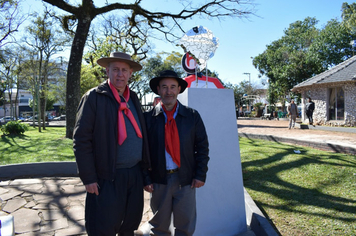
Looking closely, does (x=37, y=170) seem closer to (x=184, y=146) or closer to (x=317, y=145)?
(x=184, y=146)

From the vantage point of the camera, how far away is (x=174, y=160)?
2.39 m

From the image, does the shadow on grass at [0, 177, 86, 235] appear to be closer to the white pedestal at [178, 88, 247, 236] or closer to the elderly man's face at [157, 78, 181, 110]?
the white pedestal at [178, 88, 247, 236]

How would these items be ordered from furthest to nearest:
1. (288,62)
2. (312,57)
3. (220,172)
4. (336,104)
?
(288,62) → (312,57) → (336,104) → (220,172)

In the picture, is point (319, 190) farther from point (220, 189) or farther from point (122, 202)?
point (122, 202)

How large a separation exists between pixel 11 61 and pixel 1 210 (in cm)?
2578

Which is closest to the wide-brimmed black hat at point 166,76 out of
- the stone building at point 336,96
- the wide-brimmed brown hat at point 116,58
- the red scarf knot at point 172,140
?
the wide-brimmed brown hat at point 116,58

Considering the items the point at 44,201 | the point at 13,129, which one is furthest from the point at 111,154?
the point at 13,129

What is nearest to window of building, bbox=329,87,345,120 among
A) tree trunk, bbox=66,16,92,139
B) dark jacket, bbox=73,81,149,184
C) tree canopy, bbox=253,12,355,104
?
tree canopy, bbox=253,12,355,104

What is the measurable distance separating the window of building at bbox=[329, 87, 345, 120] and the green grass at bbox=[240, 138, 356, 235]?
12.4 meters

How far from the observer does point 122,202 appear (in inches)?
85.9

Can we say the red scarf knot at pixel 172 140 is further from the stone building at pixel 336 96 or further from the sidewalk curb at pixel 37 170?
the stone building at pixel 336 96

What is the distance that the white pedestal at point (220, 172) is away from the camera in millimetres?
3131

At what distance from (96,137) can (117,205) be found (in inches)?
23.6

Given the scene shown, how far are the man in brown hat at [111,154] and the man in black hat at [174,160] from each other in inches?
6.4
